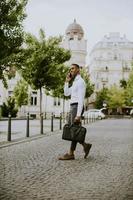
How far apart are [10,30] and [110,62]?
300ft

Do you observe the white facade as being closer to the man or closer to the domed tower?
the domed tower

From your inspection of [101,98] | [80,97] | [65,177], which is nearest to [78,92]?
[80,97]

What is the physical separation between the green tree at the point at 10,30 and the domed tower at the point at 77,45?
186 feet

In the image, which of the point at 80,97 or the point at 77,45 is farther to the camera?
the point at 77,45

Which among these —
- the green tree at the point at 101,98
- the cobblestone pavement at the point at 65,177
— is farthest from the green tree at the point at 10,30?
the green tree at the point at 101,98

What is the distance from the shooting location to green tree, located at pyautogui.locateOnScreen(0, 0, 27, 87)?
1962 centimetres

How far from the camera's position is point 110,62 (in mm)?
110812

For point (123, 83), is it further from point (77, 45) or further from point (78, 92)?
point (78, 92)

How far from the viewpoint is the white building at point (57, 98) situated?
2667 inches

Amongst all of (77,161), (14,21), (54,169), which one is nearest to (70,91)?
(77,161)

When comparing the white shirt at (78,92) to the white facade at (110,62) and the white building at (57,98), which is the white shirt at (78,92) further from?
the white facade at (110,62)

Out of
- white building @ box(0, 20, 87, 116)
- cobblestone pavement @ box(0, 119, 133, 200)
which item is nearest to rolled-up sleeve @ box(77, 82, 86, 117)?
cobblestone pavement @ box(0, 119, 133, 200)

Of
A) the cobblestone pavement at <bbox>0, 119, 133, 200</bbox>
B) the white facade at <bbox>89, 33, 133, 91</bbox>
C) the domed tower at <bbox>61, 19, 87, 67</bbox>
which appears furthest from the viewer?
the white facade at <bbox>89, 33, 133, 91</bbox>

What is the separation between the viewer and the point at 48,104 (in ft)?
228
